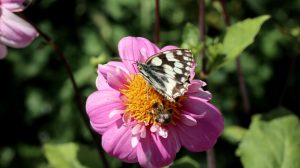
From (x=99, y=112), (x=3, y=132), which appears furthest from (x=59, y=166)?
(x=3, y=132)

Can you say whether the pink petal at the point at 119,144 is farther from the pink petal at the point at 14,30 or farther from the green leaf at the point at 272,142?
the green leaf at the point at 272,142

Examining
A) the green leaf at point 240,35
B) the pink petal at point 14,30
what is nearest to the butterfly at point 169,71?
the pink petal at point 14,30

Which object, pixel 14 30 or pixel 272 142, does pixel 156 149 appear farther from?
pixel 272 142

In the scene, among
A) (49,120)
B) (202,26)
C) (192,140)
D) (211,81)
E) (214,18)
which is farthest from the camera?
(49,120)

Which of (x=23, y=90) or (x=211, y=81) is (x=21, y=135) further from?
(x=211, y=81)

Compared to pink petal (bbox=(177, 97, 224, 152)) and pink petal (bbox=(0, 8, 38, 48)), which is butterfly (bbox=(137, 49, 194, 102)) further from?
pink petal (bbox=(0, 8, 38, 48))

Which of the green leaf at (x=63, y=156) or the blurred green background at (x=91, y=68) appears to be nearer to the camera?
the green leaf at (x=63, y=156)

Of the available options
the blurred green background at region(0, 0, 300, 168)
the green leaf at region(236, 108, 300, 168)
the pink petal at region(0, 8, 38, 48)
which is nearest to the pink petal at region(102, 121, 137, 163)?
the pink petal at region(0, 8, 38, 48)
